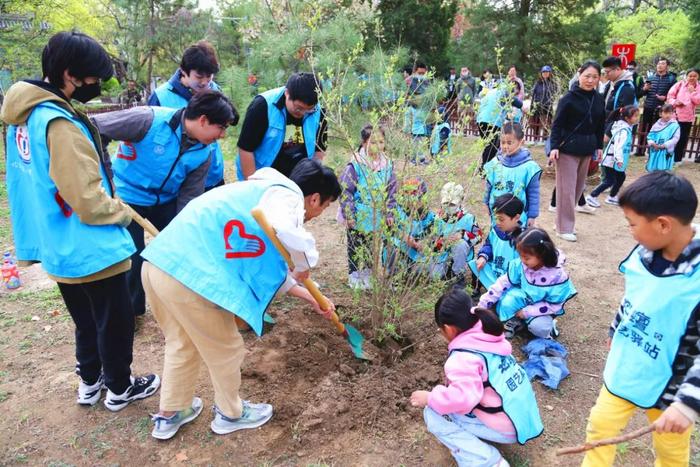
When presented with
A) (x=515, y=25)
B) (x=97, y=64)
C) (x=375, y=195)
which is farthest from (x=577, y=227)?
(x=515, y=25)

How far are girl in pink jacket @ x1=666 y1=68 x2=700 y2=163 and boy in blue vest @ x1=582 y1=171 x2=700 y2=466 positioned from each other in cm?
874

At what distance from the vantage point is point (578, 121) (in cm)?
501

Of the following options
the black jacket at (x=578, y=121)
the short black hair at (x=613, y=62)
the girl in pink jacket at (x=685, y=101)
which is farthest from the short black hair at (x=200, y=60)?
the girl in pink jacket at (x=685, y=101)

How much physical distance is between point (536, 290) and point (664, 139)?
5.59 metres

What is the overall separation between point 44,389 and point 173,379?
1116 millimetres

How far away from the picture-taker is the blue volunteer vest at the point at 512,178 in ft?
13.0

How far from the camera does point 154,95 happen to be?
11.2 ft

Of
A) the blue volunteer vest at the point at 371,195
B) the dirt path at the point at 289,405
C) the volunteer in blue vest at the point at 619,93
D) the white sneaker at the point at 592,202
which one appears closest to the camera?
the dirt path at the point at 289,405

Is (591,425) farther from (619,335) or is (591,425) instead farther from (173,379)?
(173,379)

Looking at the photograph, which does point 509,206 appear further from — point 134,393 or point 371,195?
point 134,393

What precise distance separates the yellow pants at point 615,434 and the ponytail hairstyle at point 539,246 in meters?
1.21

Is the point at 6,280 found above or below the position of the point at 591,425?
below

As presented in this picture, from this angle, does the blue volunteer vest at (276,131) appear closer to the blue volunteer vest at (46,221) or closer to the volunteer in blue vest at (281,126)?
the volunteer in blue vest at (281,126)

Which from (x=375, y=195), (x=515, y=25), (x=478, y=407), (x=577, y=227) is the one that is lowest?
(x=577, y=227)
